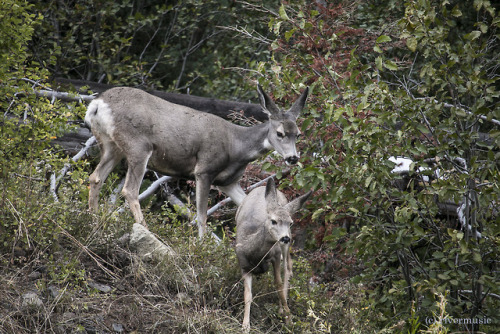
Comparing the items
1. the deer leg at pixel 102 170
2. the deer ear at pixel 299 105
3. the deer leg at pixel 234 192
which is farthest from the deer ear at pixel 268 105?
the deer leg at pixel 102 170

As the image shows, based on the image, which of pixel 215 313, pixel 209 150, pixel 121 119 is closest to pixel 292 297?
pixel 215 313

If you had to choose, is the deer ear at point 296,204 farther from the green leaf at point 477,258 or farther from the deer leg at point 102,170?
the deer leg at point 102,170

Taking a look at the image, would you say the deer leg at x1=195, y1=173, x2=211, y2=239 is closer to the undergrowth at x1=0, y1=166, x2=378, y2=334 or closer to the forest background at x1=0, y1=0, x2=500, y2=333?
the forest background at x1=0, y1=0, x2=500, y2=333

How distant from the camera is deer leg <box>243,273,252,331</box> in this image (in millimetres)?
6789

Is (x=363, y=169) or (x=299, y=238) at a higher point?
(x=363, y=169)

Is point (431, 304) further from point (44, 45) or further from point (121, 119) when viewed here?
point (44, 45)

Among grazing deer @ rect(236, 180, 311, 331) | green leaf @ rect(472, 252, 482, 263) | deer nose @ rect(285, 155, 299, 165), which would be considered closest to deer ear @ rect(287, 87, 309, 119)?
deer nose @ rect(285, 155, 299, 165)

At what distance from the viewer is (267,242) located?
7.12 meters

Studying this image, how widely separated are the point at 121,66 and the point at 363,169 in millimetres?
7589

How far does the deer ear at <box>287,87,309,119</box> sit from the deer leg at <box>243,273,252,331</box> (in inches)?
97.5

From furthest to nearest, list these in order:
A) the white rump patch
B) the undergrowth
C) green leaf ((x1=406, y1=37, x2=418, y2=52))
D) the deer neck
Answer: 1. the deer neck
2. the white rump patch
3. green leaf ((x1=406, y1=37, x2=418, y2=52))
4. the undergrowth

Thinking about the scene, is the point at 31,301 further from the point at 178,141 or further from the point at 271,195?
the point at 178,141

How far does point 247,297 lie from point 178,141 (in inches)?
93.2

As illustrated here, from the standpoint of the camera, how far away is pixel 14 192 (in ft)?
23.1
